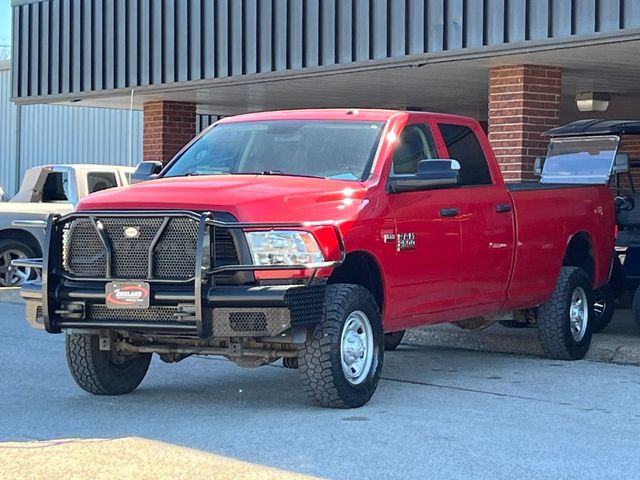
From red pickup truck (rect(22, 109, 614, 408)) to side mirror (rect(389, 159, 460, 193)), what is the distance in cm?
1

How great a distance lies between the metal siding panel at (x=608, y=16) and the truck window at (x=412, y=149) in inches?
152

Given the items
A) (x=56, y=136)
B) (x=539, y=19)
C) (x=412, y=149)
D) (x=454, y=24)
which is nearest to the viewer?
(x=412, y=149)

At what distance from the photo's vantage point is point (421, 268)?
345 inches

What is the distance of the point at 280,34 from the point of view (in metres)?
15.9

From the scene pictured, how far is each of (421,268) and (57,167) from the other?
30.2 ft

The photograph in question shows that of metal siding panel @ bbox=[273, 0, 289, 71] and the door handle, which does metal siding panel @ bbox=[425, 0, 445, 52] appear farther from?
the door handle

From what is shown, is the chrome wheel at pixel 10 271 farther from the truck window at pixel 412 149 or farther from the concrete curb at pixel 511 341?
the truck window at pixel 412 149

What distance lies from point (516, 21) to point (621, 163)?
1970mm

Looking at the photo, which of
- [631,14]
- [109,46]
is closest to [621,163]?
[631,14]

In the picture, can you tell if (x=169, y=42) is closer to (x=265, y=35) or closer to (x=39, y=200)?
(x=265, y=35)

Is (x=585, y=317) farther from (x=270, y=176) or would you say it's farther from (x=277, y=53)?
(x=277, y=53)

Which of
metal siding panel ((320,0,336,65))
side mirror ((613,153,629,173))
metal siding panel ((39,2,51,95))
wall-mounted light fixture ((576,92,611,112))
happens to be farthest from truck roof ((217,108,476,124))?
metal siding panel ((39,2,51,95))

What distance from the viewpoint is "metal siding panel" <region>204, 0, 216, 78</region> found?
16875mm

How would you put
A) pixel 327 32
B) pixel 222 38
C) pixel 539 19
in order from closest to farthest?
1. pixel 539 19
2. pixel 327 32
3. pixel 222 38
